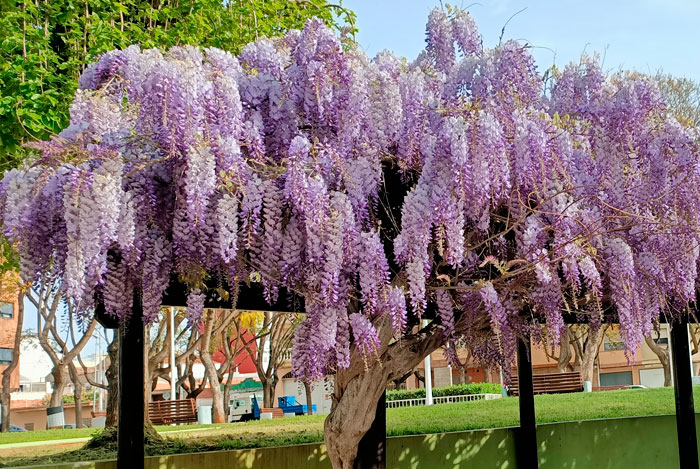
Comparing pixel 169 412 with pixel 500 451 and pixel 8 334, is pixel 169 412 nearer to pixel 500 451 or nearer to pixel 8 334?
pixel 500 451

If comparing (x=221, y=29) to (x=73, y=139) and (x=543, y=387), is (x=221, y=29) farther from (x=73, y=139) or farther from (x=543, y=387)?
(x=543, y=387)

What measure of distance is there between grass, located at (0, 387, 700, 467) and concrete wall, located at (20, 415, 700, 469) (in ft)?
1.69

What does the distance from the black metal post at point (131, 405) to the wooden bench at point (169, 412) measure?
10278 millimetres

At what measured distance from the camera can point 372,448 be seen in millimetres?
5723

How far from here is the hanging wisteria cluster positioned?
12.7 feet

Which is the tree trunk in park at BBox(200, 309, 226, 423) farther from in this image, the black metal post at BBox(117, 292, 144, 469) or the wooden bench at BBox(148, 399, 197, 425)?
the black metal post at BBox(117, 292, 144, 469)

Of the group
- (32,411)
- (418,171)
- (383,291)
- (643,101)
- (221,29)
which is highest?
(221,29)

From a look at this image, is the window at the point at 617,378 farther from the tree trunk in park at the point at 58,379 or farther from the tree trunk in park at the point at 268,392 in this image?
the tree trunk in park at the point at 58,379

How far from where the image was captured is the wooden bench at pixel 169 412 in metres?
14.6

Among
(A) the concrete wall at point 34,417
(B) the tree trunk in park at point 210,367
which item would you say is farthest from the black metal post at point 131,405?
(A) the concrete wall at point 34,417

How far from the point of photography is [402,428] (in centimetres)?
850

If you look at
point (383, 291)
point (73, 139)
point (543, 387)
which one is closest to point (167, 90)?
point (73, 139)

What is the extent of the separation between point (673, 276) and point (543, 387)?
1129 centimetres

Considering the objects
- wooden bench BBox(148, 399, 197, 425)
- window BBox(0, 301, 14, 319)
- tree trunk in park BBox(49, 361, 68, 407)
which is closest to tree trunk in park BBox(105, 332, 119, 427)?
wooden bench BBox(148, 399, 197, 425)
